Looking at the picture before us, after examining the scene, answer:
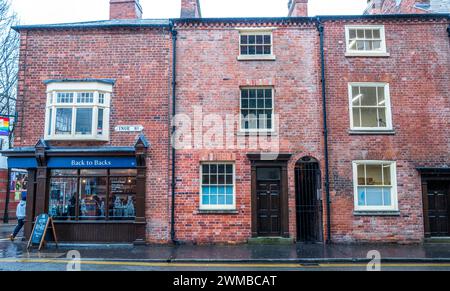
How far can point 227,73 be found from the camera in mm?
14242

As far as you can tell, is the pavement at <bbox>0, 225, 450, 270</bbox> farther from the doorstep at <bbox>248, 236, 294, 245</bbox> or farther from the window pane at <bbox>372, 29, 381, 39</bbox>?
the window pane at <bbox>372, 29, 381, 39</bbox>

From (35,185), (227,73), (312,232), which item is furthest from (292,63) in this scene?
(35,185)

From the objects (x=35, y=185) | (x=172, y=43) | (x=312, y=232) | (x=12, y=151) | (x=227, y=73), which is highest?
(x=172, y=43)

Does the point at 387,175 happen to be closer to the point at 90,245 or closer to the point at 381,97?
the point at 381,97

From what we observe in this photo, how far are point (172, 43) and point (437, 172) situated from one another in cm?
1151

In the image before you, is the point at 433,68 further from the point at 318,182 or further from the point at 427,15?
the point at 318,182

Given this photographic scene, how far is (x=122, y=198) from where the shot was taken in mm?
13664

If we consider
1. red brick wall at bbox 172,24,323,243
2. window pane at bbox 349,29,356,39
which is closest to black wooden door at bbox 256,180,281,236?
red brick wall at bbox 172,24,323,243

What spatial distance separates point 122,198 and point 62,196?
2.39 meters

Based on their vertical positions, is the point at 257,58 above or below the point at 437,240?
above

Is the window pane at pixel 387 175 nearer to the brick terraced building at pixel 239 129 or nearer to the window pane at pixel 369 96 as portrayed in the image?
the brick terraced building at pixel 239 129

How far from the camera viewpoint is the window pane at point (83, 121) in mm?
13742

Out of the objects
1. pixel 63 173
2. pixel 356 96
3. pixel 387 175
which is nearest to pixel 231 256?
pixel 387 175

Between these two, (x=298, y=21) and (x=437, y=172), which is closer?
(x=437, y=172)
